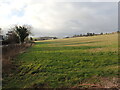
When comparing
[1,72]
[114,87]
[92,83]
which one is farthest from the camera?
[1,72]

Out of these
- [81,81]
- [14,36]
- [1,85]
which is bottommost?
[1,85]

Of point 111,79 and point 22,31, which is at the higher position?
point 22,31

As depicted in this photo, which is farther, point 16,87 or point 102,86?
point 16,87

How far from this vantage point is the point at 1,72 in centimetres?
830

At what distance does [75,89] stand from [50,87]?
1386 mm

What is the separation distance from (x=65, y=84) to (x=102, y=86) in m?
1.96

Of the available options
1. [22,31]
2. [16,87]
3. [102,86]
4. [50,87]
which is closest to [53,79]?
[50,87]

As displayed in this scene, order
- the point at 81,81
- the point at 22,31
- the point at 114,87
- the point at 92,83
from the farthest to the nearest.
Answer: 1. the point at 22,31
2. the point at 81,81
3. the point at 92,83
4. the point at 114,87

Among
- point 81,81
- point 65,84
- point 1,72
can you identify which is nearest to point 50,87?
point 65,84

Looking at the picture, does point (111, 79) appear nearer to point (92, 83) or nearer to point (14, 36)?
point (92, 83)

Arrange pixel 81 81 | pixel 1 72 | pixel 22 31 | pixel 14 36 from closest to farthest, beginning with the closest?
pixel 81 81 → pixel 1 72 → pixel 22 31 → pixel 14 36

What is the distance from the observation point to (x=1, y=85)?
247 inches

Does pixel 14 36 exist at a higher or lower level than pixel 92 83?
higher

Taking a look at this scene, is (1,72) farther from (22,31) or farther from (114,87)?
(22,31)
